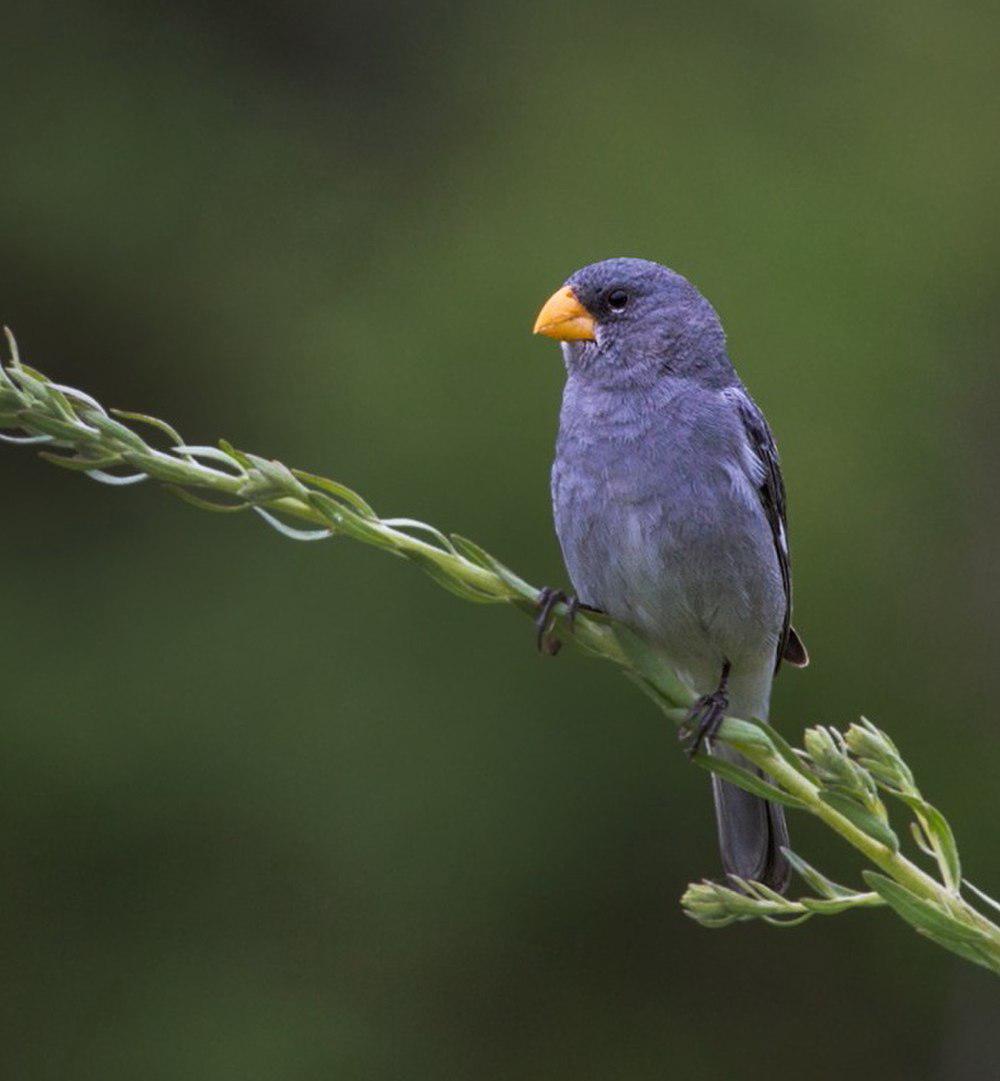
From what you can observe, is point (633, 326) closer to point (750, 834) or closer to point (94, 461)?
point (750, 834)

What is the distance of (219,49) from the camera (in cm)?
766

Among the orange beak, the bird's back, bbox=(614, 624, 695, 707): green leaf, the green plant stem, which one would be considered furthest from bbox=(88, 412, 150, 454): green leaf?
the orange beak

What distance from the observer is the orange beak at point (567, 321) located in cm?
288

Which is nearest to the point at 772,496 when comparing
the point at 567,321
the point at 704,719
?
the point at 567,321

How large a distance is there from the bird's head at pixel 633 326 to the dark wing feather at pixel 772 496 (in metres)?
0.09

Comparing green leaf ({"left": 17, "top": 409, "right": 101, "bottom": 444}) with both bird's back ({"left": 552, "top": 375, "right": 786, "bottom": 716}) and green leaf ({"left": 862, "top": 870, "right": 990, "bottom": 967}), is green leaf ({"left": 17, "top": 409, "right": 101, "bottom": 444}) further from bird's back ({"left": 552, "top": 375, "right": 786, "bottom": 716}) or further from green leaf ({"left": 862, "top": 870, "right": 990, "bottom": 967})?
bird's back ({"left": 552, "top": 375, "right": 786, "bottom": 716})

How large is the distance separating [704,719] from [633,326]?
159 cm

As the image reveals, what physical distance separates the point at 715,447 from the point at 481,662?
3268 millimetres

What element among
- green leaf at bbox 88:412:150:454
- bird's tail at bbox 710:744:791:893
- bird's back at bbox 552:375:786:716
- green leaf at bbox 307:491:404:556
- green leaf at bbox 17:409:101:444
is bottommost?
green leaf at bbox 17:409:101:444

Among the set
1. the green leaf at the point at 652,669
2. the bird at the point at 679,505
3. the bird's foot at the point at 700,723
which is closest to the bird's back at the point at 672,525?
the bird at the point at 679,505

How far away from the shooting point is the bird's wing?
275 centimetres

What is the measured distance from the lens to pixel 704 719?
54.5 inches

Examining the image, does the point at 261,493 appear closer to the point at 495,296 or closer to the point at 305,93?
the point at 495,296

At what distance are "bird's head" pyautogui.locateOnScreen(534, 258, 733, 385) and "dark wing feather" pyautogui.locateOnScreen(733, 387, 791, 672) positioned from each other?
94mm
